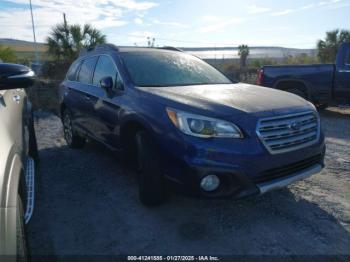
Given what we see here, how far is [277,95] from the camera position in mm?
3910

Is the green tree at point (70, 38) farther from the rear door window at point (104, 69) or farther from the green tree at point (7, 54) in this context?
the rear door window at point (104, 69)

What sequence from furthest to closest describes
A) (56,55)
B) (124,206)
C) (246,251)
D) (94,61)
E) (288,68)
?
1. (56,55)
2. (288,68)
3. (94,61)
4. (124,206)
5. (246,251)

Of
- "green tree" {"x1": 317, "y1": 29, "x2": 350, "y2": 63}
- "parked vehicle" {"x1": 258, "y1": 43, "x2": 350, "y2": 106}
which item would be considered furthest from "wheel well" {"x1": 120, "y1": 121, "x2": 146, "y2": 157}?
"green tree" {"x1": 317, "y1": 29, "x2": 350, "y2": 63}

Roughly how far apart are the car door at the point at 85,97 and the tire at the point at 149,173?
1.59 metres

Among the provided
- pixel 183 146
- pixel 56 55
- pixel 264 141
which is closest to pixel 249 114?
pixel 264 141

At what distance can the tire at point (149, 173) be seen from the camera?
135 inches

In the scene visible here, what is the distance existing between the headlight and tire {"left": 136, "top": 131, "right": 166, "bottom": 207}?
458 millimetres

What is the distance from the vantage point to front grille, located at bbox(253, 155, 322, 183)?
10.5 feet

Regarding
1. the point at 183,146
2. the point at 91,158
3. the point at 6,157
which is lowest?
the point at 91,158

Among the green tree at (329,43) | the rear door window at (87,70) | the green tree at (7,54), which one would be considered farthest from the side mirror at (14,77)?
the green tree at (329,43)

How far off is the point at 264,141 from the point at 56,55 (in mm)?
16559

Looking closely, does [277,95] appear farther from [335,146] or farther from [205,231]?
[335,146]

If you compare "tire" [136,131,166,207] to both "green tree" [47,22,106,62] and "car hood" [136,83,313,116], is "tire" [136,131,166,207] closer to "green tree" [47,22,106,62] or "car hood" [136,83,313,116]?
"car hood" [136,83,313,116]

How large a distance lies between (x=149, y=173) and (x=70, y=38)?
51.7ft
